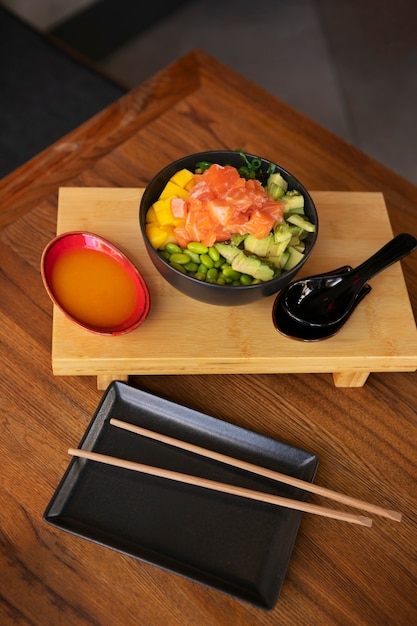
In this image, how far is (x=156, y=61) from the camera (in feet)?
11.4

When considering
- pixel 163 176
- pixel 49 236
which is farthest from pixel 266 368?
pixel 49 236

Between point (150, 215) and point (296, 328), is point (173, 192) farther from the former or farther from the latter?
point (296, 328)

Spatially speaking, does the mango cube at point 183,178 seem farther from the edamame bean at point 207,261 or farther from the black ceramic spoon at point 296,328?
the black ceramic spoon at point 296,328

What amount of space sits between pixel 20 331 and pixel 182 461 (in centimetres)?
46

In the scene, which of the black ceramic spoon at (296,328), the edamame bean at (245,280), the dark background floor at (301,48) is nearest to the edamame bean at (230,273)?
the edamame bean at (245,280)

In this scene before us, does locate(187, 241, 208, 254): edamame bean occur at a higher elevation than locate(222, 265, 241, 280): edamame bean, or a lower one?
higher

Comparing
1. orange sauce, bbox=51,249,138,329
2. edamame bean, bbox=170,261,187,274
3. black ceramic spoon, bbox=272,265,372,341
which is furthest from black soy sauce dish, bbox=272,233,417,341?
orange sauce, bbox=51,249,138,329

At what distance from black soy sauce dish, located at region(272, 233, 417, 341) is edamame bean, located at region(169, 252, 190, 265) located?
8.5 inches

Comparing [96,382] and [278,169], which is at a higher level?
[278,169]

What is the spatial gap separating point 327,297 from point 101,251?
1.59 feet

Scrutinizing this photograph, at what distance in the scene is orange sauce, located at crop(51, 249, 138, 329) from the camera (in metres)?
1.42

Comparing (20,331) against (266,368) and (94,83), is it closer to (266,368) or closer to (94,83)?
(266,368)

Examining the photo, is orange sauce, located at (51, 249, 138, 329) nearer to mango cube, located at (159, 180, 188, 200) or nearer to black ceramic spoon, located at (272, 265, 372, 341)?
mango cube, located at (159, 180, 188, 200)

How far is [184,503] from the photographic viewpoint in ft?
4.49
